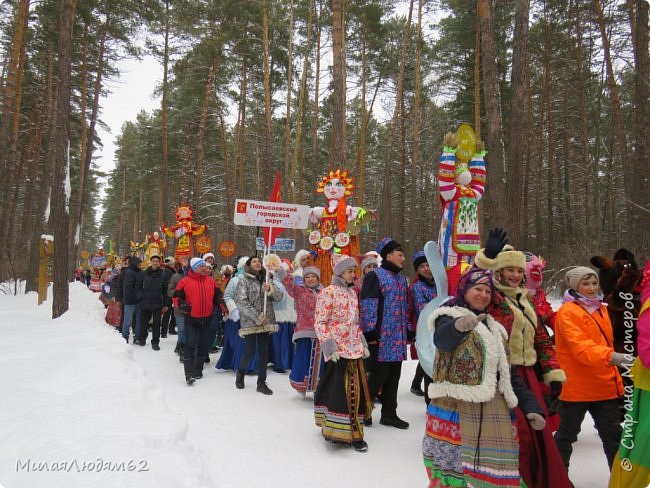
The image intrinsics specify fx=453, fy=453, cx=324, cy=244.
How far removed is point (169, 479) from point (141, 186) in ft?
135

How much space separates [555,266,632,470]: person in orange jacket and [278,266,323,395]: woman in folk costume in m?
2.97

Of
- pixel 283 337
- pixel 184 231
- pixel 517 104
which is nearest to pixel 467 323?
pixel 283 337

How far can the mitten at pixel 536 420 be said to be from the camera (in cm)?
264

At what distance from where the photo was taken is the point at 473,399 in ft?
8.54

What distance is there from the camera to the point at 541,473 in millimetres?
2785

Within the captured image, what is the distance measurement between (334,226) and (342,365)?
4864 mm

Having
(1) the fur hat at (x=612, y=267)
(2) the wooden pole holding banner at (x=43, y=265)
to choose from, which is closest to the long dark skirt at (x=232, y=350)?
(1) the fur hat at (x=612, y=267)

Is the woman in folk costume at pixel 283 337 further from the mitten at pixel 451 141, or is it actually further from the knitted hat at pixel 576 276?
the knitted hat at pixel 576 276

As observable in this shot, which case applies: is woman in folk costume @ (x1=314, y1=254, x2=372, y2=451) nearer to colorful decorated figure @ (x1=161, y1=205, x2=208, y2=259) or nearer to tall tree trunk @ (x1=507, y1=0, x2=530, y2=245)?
tall tree trunk @ (x1=507, y1=0, x2=530, y2=245)

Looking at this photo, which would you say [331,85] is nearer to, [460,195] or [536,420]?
[460,195]

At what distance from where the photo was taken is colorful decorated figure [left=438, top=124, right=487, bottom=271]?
6504 millimetres

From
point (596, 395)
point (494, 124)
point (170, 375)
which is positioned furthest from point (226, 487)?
point (494, 124)

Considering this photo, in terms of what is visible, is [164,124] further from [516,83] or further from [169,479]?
[169,479]

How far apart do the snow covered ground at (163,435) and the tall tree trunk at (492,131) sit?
3.67 metres
